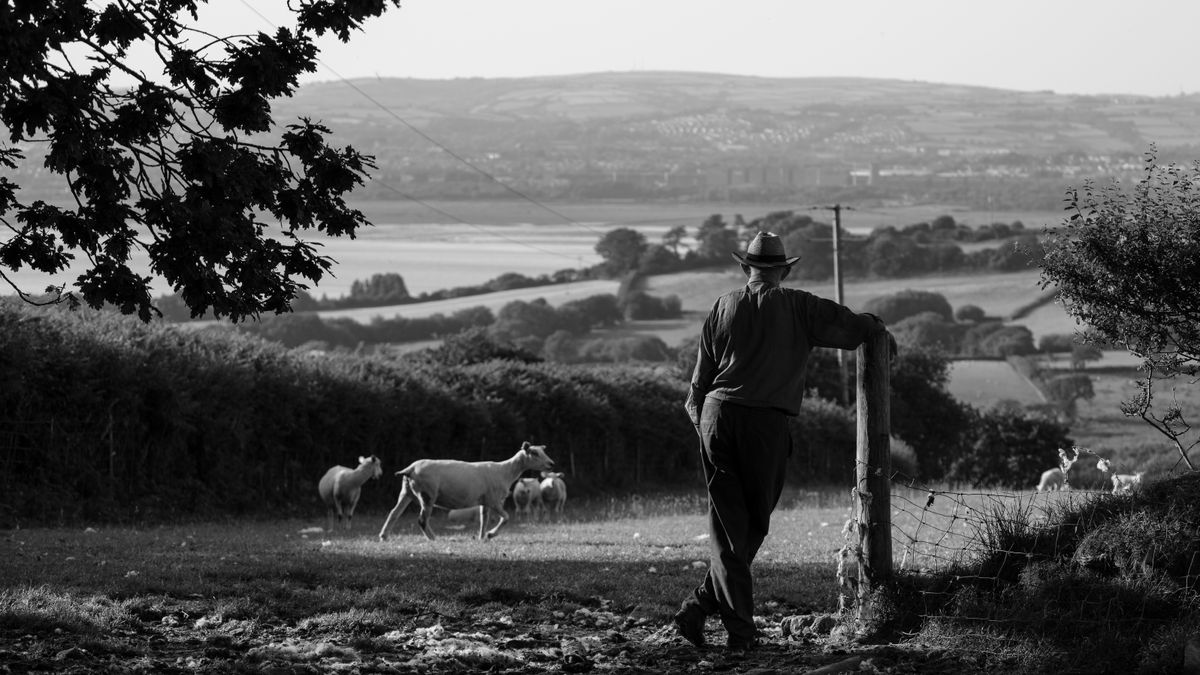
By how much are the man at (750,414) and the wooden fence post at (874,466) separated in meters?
0.28

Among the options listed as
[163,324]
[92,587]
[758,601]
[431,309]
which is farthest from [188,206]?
[431,309]

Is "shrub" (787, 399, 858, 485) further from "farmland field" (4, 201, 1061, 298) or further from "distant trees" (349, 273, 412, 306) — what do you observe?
"farmland field" (4, 201, 1061, 298)

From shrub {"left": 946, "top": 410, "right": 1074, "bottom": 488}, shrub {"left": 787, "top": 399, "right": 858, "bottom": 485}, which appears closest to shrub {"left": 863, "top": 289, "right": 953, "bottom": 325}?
shrub {"left": 946, "top": 410, "right": 1074, "bottom": 488}

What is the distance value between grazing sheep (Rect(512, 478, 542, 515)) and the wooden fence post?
2095cm

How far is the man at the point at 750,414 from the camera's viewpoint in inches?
376

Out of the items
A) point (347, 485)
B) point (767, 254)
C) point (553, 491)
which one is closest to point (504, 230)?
point (553, 491)

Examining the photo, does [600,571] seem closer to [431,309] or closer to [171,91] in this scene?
[171,91]

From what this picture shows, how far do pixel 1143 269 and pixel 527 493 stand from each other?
20.1 metres

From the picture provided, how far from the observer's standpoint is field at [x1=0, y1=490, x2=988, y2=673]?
939cm

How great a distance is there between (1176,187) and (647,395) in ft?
117

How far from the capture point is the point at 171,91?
966cm

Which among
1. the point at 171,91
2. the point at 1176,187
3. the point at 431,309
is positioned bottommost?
the point at 431,309

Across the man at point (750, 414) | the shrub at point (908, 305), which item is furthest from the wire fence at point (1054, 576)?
the shrub at point (908, 305)

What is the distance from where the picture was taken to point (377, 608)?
36.8ft
